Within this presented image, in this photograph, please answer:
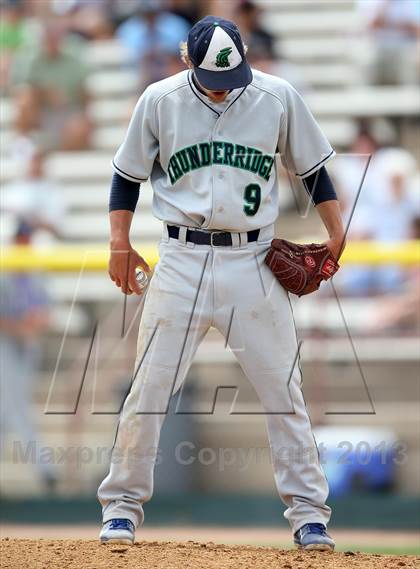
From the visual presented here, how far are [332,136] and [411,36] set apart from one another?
3.45 feet

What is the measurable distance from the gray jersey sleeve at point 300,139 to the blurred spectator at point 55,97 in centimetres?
572

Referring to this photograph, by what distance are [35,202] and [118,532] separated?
15.6ft

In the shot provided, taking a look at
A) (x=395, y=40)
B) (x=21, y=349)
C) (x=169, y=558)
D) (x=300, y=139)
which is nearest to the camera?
(x=169, y=558)

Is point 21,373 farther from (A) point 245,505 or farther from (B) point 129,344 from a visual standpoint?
(A) point 245,505

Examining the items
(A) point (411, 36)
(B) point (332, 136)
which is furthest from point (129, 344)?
(A) point (411, 36)

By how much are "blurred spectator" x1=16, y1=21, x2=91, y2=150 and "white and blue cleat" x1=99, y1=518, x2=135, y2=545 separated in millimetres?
5891

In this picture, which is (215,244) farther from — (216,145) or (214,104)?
(214,104)

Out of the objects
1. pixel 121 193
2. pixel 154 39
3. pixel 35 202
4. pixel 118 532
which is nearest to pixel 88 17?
pixel 154 39

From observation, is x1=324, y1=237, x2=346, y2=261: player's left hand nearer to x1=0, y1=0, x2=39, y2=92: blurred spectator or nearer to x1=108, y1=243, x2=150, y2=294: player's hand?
x1=108, y1=243, x2=150, y2=294: player's hand

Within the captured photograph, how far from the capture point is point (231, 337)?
434 cm

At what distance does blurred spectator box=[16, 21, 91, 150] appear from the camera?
9805 millimetres

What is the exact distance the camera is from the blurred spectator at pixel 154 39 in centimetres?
964

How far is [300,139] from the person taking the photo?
171 inches

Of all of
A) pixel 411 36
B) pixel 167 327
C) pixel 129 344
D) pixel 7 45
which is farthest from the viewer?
pixel 7 45
